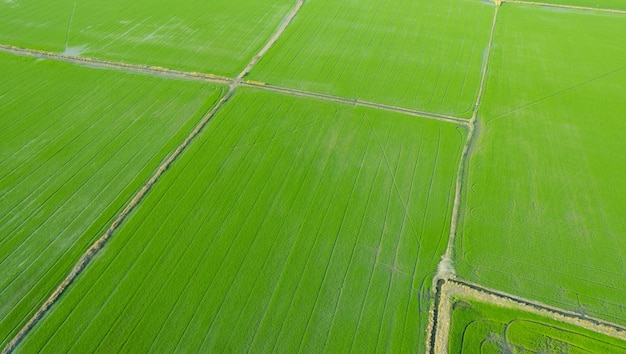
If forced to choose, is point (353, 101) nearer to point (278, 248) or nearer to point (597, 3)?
point (278, 248)

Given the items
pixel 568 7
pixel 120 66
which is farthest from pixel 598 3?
pixel 120 66

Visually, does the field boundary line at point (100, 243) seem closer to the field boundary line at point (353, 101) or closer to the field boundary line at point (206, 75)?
the field boundary line at point (206, 75)

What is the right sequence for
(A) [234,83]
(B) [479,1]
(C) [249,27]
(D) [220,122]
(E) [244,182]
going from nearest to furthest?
(E) [244,182], (D) [220,122], (A) [234,83], (C) [249,27], (B) [479,1]

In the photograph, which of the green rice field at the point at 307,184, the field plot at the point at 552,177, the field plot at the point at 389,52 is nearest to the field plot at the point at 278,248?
the green rice field at the point at 307,184

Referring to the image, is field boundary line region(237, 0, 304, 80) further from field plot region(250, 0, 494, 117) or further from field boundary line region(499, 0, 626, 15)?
field boundary line region(499, 0, 626, 15)

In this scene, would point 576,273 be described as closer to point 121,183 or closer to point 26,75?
point 121,183

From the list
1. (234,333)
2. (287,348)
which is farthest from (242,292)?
(287,348)

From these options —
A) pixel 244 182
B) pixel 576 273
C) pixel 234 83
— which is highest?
pixel 234 83
